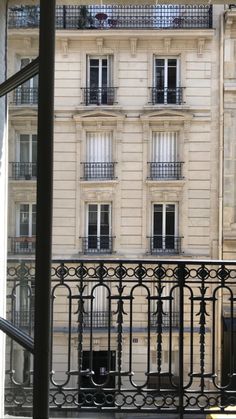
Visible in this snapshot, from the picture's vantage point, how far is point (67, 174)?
6398mm

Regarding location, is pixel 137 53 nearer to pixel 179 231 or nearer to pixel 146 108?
pixel 146 108

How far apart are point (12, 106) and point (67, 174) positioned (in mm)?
5752

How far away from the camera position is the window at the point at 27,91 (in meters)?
0.56

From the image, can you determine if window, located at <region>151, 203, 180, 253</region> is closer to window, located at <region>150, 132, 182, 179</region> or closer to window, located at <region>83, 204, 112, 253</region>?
window, located at <region>150, 132, 182, 179</region>

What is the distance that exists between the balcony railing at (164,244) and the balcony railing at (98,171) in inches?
33.4

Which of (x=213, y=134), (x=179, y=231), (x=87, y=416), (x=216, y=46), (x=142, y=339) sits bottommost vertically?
(x=142, y=339)

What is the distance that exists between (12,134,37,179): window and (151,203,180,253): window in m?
5.57

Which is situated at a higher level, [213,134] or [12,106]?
[213,134]

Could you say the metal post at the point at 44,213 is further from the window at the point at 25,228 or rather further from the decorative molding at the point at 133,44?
the decorative molding at the point at 133,44

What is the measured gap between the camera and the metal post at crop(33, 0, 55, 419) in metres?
0.54

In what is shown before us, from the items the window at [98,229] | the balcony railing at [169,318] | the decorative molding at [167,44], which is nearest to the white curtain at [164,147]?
the window at [98,229]

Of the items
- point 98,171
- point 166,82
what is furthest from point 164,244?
point 166,82

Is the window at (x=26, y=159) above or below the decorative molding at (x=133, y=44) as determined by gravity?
below

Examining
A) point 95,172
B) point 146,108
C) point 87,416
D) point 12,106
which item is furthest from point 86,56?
point 12,106
